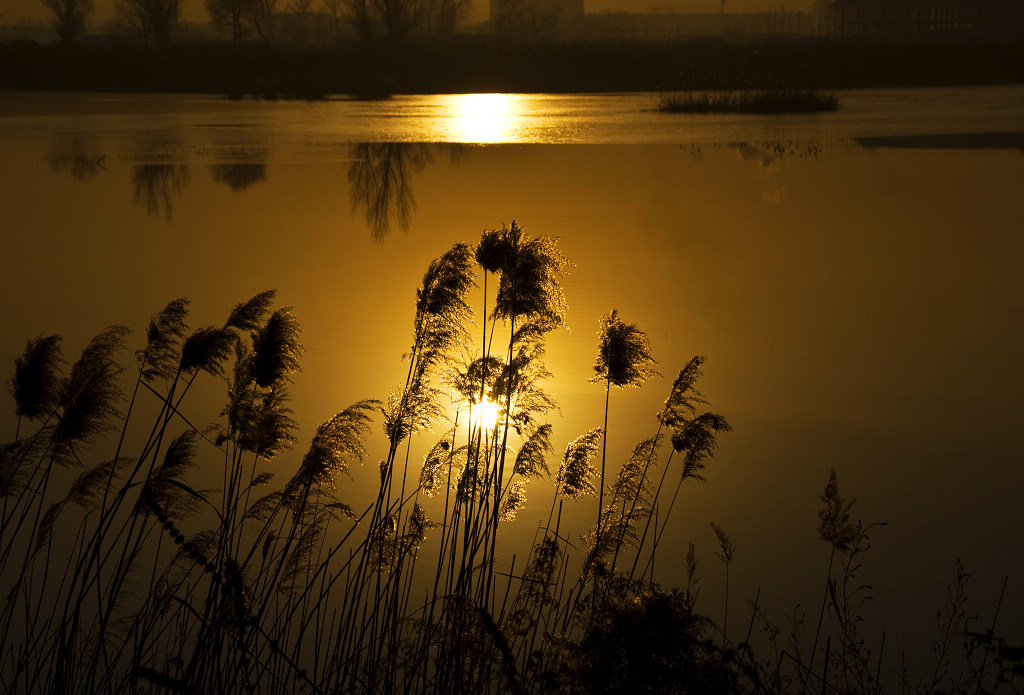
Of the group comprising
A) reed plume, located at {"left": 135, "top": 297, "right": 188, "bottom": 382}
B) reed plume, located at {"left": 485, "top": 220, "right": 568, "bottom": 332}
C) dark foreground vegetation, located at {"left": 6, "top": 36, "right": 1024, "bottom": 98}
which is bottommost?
reed plume, located at {"left": 135, "top": 297, "right": 188, "bottom": 382}

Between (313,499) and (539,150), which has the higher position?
(539,150)

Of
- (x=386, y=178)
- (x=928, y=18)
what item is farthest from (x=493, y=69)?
(x=928, y=18)

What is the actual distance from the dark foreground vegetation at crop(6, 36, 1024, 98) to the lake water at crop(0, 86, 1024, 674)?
14.2m

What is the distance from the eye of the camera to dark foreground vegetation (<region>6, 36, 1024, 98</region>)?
1230 inches

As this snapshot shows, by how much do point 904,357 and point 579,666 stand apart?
13.0 ft

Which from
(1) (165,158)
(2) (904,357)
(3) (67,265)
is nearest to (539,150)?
(1) (165,158)

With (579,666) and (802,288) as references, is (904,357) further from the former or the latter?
(579,666)

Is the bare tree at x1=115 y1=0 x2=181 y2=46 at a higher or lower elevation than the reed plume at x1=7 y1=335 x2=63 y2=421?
higher

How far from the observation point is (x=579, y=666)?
185 centimetres

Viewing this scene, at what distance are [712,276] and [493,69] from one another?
28805mm

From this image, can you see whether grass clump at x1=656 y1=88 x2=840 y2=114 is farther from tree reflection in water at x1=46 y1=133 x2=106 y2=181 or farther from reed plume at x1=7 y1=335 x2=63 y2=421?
reed plume at x1=7 y1=335 x2=63 y2=421

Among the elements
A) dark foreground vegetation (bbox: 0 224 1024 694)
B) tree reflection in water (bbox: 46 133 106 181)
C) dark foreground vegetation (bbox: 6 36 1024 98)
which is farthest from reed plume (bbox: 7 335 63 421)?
dark foreground vegetation (bbox: 6 36 1024 98)

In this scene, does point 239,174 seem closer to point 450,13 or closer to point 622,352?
point 622,352

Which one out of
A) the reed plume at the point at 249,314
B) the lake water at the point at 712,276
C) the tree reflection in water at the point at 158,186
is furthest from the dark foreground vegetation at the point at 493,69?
the reed plume at the point at 249,314
